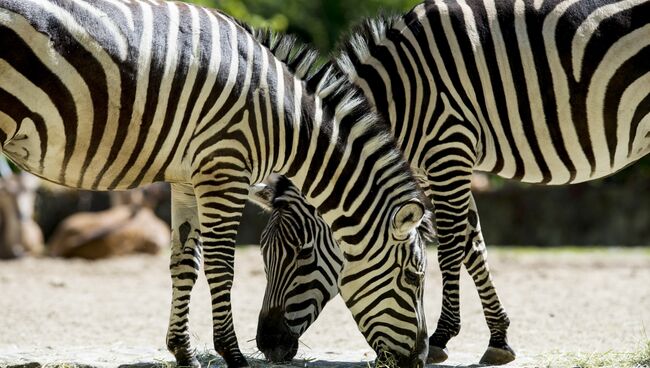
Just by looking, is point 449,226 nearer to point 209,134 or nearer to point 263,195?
point 263,195

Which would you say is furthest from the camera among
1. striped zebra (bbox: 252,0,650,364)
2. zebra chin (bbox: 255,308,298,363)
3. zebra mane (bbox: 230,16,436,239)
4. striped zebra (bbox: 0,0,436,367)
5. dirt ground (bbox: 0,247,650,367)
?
dirt ground (bbox: 0,247,650,367)

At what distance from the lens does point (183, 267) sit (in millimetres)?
6469

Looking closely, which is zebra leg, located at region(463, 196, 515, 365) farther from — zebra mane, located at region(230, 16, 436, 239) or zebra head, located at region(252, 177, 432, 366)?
zebra mane, located at region(230, 16, 436, 239)

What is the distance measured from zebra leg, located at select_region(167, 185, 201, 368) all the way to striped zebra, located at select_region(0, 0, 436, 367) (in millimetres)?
10

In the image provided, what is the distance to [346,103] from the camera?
6414 millimetres

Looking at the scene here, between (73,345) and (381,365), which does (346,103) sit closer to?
(381,365)

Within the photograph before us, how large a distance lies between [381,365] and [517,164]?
2.18m

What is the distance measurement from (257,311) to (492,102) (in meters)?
4.66

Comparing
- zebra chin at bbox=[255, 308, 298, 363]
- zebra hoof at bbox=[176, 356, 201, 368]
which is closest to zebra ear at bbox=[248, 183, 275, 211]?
zebra chin at bbox=[255, 308, 298, 363]

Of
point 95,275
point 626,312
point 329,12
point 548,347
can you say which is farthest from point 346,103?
point 329,12

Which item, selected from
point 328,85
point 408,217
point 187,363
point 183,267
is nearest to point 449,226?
point 408,217

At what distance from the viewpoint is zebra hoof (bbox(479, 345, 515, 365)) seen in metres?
7.07

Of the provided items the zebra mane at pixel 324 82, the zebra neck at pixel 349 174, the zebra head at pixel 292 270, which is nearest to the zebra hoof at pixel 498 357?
the zebra head at pixel 292 270

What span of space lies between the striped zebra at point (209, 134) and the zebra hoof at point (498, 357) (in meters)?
1.12
